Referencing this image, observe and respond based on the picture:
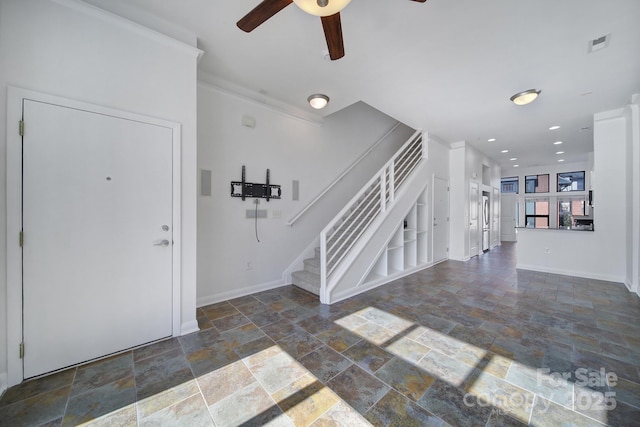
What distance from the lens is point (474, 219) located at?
6.57 m

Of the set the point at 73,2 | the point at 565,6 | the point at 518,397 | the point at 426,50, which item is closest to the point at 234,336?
the point at 518,397

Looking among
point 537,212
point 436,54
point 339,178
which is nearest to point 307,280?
point 339,178

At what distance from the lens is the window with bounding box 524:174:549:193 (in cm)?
918

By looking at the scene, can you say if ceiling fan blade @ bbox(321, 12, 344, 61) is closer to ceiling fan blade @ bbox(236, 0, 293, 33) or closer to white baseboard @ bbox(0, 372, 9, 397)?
ceiling fan blade @ bbox(236, 0, 293, 33)

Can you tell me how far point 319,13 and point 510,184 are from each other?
1174 cm

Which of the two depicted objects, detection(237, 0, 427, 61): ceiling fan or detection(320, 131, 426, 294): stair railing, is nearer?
detection(237, 0, 427, 61): ceiling fan

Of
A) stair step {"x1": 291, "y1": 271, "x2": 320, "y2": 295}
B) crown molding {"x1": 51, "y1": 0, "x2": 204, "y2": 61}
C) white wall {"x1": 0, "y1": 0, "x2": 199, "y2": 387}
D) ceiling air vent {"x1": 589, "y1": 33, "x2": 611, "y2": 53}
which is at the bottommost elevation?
stair step {"x1": 291, "y1": 271, "x2": 320, "y2": 295}

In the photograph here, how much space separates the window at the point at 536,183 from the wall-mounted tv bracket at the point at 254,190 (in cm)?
1072

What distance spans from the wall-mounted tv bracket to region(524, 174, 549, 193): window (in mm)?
10720

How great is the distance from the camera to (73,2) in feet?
6.25

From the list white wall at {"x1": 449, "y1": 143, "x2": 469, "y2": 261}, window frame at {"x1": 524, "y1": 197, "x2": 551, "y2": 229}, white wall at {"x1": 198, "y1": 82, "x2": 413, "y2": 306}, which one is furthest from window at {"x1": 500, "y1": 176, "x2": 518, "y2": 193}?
white wall at {"x1": 198, "y1": 82, "x2": 413, "y2": 306}

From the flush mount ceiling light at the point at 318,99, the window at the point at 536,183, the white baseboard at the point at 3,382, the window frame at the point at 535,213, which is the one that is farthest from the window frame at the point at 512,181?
the white baseboard at the point at 3,382

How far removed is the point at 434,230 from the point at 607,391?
402 cm

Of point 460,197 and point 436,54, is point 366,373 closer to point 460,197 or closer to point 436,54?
point 436,54
